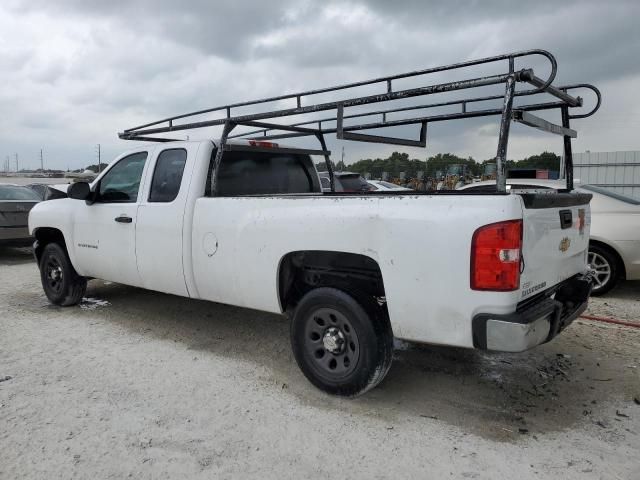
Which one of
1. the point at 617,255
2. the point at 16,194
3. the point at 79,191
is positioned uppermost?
the point at 79,191

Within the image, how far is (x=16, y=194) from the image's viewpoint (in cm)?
1054

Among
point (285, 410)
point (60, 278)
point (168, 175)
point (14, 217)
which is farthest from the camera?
point (14, 217)

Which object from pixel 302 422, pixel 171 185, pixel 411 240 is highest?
pixel 171 185

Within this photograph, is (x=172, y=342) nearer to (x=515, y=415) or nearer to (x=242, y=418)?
(x=242, y=418)

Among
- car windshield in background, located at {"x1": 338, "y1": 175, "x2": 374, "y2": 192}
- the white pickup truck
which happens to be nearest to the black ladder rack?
the white pickup truck

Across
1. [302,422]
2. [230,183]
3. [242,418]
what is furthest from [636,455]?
[230,183]

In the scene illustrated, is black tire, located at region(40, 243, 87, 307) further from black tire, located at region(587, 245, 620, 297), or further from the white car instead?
black tire, located at region(587, 245, 620, 297)

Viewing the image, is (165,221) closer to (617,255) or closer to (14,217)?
(617,255)

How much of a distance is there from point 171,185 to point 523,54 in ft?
10.1

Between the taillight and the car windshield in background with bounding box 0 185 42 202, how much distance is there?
32.6 ft

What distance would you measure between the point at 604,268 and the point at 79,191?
6041 millimetres

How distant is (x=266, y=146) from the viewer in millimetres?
4945

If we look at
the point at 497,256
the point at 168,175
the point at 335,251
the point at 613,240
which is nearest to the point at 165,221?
the point at 168,175

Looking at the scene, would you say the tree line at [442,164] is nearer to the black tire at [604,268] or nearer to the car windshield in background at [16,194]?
the black tire at [604,268]
